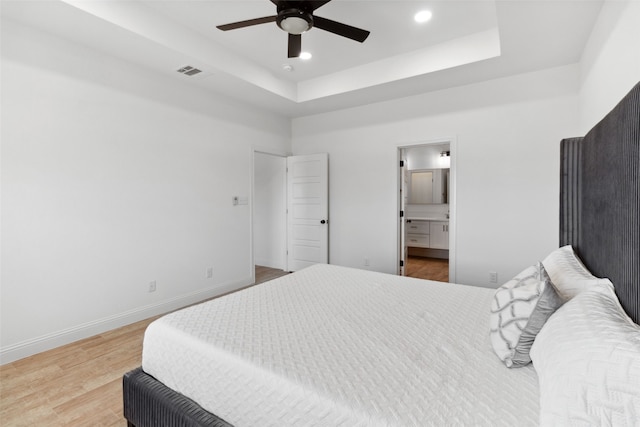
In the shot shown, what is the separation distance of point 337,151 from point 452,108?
1.71 metres

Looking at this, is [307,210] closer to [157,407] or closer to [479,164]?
[479,164]

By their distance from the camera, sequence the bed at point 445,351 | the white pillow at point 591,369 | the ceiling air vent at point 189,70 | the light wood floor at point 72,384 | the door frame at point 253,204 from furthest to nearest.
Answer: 1. the door frame at point 253,204
2. the ceiling air vent at point 189,70
3. the light wood floor at point 72,384
4. the bed at point 445,351
5. the white pillow at point 591,369

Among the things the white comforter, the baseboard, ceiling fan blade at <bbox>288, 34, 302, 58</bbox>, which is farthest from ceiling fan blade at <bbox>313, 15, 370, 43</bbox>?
the baseboard

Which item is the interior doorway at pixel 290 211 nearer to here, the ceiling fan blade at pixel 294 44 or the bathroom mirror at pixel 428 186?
the ceiling fan blade at pixel 294 44

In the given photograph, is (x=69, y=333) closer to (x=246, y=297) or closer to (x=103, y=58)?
(x=246, y=297)

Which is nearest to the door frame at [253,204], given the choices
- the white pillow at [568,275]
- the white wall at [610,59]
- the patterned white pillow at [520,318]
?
the white pillow at [568,275]

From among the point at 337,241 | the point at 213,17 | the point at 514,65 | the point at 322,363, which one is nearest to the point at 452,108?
the point at 514,65

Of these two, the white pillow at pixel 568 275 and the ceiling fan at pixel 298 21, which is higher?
the ceiling fan at pixel 298 21

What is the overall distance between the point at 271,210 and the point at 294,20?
3.67 metres

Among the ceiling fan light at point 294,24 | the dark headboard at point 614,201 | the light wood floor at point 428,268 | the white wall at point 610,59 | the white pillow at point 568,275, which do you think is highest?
the ceiling fan light at point 294,24

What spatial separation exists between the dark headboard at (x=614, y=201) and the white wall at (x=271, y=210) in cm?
406

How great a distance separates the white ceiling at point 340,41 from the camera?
2.36m

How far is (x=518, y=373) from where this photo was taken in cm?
112

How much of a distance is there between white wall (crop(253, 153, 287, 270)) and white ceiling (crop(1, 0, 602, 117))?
1.49 metres
